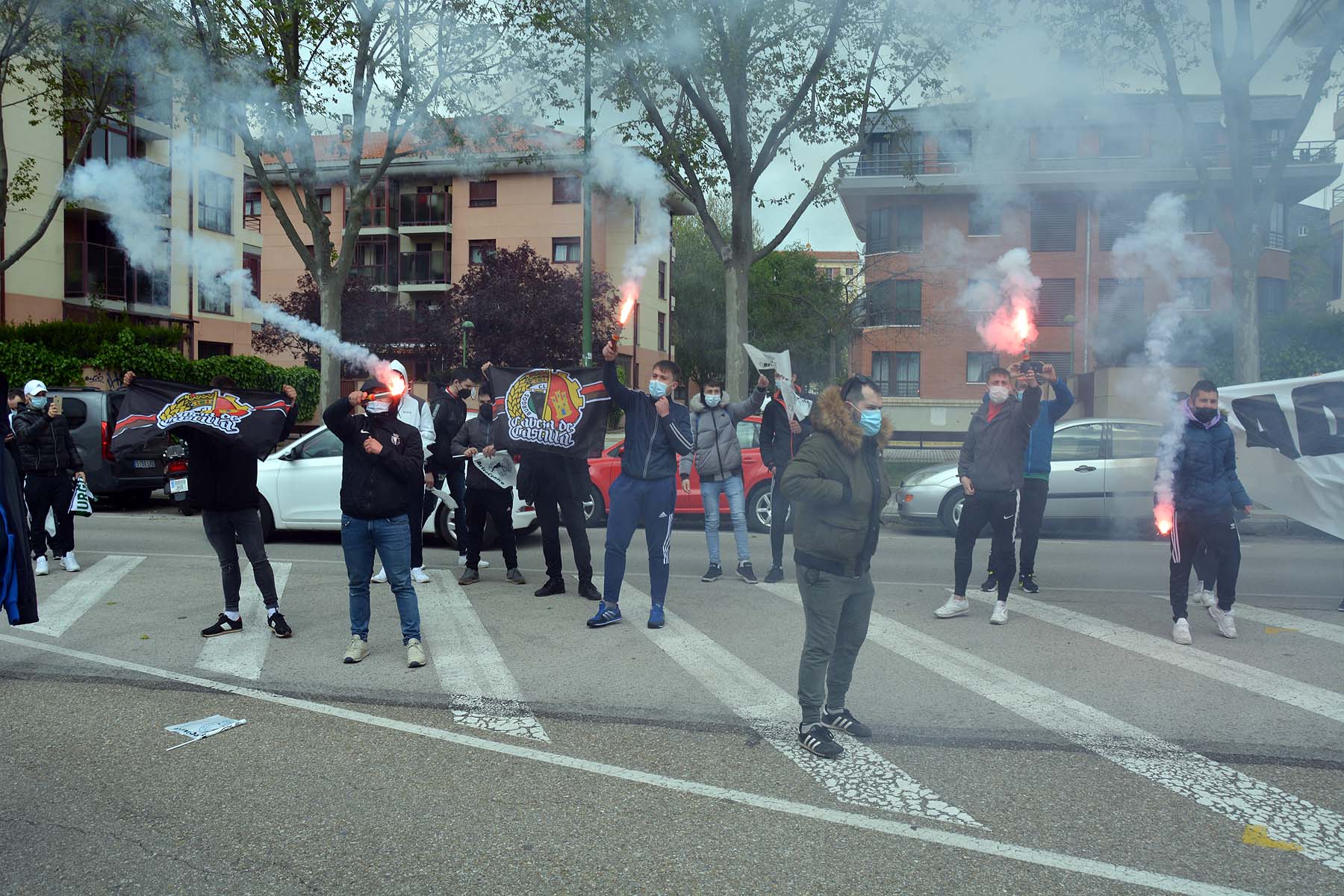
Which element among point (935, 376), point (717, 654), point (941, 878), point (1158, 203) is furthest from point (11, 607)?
point (935, 376)

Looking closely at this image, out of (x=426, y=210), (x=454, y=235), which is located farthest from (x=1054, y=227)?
(x=426, y=210)

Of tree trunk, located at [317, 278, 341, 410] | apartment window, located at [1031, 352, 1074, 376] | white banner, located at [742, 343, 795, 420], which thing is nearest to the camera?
white banner, located at [742, 343, 795, 420]

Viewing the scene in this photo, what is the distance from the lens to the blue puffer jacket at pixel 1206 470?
692 cm

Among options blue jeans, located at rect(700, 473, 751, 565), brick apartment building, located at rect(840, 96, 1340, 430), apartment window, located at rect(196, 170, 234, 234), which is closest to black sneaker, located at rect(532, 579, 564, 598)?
blue jeans, located at rect(700, 473, 751, 565)

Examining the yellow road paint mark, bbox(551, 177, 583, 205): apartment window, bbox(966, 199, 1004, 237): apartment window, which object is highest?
bbox(551, 177, 583, 205): apartment window

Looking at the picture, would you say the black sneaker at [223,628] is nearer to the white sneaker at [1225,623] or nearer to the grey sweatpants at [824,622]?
the grey sweatpants at [824,622]

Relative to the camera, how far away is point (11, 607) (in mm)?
5059

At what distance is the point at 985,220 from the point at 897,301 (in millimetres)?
4515

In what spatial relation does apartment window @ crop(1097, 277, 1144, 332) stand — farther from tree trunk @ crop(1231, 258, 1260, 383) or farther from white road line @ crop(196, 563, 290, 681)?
white road line @ crop(196, 563, 290, 681)

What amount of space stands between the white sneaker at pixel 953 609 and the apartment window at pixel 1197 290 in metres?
18.8

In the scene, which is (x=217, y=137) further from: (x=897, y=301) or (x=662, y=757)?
(x=897, y=301)

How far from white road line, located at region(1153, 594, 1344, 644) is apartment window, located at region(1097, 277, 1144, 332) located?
18822 mm

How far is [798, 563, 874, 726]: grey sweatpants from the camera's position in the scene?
4715mm

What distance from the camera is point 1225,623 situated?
23.2 ft
